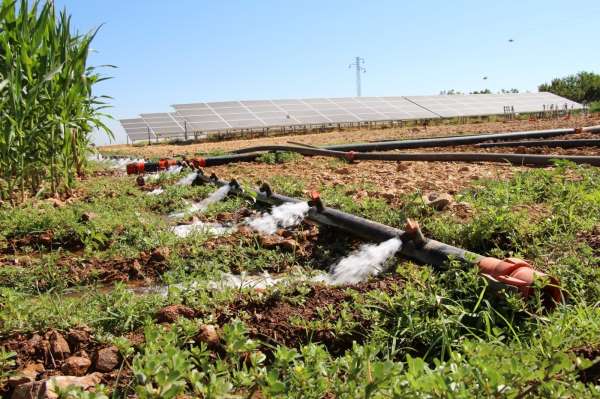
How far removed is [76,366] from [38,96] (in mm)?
3758

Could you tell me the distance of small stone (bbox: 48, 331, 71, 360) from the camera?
63.2 inches

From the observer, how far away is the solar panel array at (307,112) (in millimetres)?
24016

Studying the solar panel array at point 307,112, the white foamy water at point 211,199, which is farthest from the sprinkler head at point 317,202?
the solar panel array at point 307,112

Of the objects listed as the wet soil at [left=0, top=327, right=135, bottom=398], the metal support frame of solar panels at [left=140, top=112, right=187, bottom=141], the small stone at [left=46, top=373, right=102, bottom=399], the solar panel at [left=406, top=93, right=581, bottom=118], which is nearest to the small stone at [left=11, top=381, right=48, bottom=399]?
the small stone at [left=46, top=373, right=102, bottom=399]

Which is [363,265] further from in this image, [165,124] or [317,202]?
[165,124]

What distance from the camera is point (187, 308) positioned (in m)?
1.85

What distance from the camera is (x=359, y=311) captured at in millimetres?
1838

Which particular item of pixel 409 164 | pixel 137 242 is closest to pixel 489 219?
pixel 137 242

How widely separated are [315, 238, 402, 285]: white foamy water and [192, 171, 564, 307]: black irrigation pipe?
0.07 metres

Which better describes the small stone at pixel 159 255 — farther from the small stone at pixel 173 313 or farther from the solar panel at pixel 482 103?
the solar panel at pixel 482 103

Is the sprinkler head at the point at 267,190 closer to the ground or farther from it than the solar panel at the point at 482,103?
closer to the ground

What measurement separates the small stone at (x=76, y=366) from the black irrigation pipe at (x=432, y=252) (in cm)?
136

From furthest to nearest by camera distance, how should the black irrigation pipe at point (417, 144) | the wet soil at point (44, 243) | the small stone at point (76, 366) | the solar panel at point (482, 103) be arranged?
the solar panel at point (482, 103) < the black irrigation pipe at point (417, 144) < the wet soil at point (44, 243) < the small stone at point (76, 366)

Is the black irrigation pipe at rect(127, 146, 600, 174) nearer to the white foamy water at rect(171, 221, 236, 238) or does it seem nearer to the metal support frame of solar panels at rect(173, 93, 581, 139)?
the white foamy water at rect(171, 221, 236, 238)
